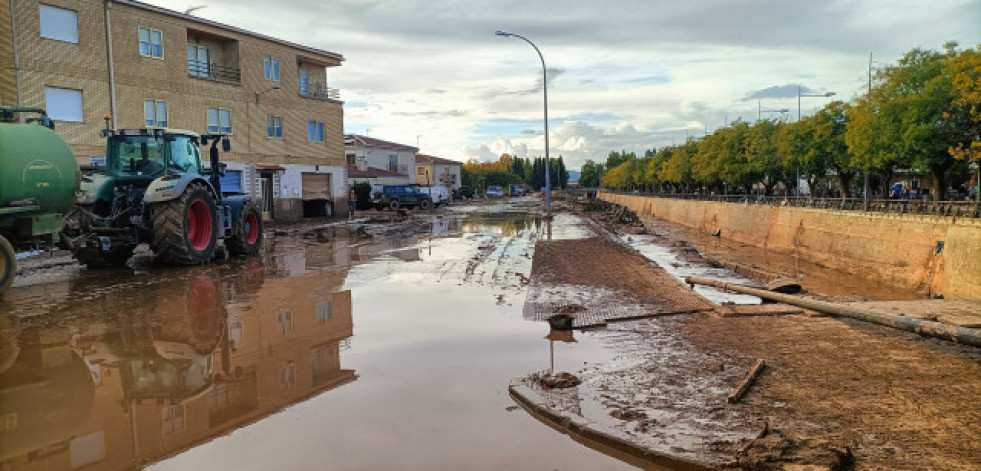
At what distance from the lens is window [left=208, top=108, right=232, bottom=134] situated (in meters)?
33.3

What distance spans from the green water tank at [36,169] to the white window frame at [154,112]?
18417 millimetres

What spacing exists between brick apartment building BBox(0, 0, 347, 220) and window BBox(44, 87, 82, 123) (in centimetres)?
4

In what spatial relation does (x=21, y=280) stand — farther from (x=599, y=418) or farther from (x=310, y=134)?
(x=310, y=134)

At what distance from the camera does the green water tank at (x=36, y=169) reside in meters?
11.6

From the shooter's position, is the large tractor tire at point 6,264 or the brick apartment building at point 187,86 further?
the brick apartment building at point 187,86

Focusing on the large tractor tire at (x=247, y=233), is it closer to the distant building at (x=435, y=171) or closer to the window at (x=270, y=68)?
the window at (x=270, y=68)

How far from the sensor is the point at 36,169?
1205cm

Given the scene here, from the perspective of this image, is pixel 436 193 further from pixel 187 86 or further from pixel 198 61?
pixel 187 86

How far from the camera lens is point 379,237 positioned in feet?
86.5

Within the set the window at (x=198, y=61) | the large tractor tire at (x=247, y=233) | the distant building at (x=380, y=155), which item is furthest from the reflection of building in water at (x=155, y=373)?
the distant building at (x=380, y=155)

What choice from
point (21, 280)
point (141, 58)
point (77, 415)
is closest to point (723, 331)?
point (77, 415)

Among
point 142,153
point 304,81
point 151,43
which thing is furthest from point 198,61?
point 142,153

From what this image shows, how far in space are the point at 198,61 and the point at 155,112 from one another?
468cm

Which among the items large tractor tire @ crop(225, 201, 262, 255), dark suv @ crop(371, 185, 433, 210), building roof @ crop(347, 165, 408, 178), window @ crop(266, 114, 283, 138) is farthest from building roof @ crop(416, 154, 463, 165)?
large tractor tire @ crop(225, 201, 262, 255)
